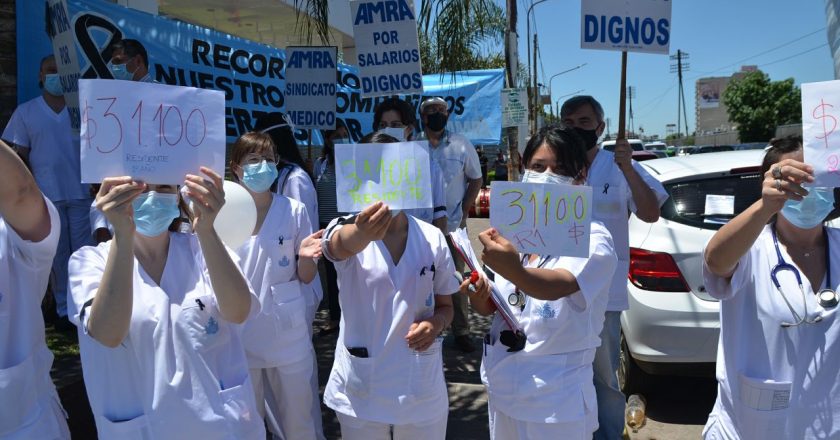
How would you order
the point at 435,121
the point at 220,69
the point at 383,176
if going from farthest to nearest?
the point at 220,69 → the point at 435,121 → the point at 383,176

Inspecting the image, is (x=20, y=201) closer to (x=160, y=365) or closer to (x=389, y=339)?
(x=160, y=365)

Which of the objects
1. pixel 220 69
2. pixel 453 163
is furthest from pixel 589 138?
pixel 220 69

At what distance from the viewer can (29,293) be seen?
2090mm

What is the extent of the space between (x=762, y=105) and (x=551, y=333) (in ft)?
188

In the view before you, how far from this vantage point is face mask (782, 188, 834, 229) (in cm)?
212

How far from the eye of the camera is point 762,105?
52469 mm

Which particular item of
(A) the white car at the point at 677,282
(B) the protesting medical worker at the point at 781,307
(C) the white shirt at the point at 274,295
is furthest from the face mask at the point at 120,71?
(B) the protesting medical worker at the point at 781,307

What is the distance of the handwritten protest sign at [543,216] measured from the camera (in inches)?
90.2

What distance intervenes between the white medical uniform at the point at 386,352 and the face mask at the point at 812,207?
50.8 inches

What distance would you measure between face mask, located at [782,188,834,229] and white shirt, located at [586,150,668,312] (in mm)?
1520

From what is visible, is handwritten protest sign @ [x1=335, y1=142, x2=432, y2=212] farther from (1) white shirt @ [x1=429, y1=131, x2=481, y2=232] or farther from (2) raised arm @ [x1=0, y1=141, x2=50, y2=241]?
(1) white shirt @ [x1=429, y1=131, x2=481, y2=232]

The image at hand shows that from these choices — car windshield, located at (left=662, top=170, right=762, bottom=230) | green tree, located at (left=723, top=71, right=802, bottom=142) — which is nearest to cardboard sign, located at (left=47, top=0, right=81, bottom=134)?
car windshield, located at (left=662, top=170, right=762, bottom=230)

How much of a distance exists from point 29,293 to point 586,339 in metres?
1.91

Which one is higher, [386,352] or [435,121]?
[435,121]
